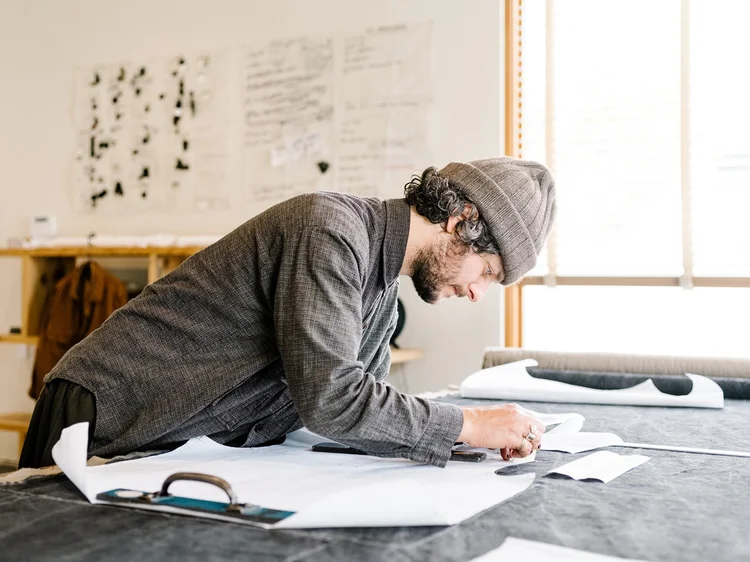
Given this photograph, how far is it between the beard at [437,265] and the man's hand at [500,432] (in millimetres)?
245

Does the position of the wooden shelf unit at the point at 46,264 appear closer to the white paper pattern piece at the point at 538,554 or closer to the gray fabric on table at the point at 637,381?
the gray fabric on table at the point at 637,381

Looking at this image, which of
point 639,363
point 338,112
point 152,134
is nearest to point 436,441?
point 639,363

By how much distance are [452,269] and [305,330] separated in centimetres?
37

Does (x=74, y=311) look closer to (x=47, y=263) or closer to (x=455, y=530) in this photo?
(x=47, y=263)

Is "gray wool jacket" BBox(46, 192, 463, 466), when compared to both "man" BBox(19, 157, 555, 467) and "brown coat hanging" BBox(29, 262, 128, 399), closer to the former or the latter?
"man" BBox(19, 157, 555, 467)

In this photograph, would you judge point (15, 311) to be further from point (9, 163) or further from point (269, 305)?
point (269, 305)

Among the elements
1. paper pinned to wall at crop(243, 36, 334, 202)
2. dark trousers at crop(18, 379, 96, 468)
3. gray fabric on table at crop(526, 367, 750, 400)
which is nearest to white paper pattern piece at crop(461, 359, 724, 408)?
gray fabric on table at crop(526, 367, 750, 400)

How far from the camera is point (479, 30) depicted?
3.36 meters

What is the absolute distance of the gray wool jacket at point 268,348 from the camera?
1.27 metres

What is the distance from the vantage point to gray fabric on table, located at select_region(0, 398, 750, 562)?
86 cm

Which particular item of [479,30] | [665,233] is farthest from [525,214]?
[479,30]

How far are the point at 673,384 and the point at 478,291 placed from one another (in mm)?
955

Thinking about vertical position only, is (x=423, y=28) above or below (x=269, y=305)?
above

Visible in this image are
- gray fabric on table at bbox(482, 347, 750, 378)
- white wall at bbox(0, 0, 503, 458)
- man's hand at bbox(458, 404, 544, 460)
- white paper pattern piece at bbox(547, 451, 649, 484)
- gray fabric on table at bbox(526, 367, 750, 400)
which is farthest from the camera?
white wall at bbox(0, 0, 503, 458)
